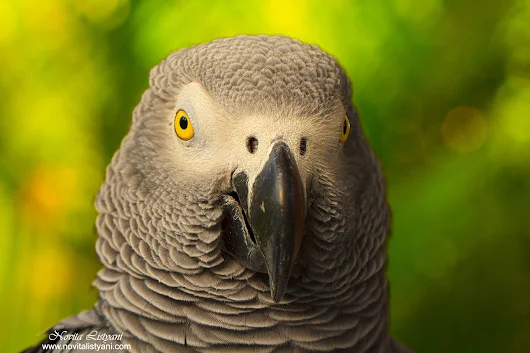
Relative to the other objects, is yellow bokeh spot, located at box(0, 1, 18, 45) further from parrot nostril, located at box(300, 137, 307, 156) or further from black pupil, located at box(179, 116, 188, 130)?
parrot nostril, located at box(300, 137, 307, 156)

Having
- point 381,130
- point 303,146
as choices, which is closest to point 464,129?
point 381,130

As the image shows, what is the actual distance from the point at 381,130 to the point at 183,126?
108 centimetres

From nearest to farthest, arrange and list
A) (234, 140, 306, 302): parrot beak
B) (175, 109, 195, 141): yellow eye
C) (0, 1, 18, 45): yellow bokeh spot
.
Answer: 1. (234, 140, 306, 302): parrot beak
2. (175, 109, 195, 141): yellow eye
3. (0, 1, 18, 45): yellow bokeh spot

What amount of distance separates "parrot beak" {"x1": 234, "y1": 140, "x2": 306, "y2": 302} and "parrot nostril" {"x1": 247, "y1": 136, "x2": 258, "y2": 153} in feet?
0.12

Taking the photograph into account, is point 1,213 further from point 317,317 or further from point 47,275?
point 317,317

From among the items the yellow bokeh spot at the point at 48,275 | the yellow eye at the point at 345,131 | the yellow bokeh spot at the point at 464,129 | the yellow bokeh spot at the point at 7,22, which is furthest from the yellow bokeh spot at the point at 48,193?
Answer: the yellow bokeh spot at the point at 464,129

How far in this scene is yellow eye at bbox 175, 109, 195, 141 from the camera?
97cm

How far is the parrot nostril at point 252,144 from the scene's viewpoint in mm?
850

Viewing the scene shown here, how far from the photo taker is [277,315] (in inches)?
39.0

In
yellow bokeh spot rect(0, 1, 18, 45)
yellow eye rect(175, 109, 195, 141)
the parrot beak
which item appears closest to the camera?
the parrot beak

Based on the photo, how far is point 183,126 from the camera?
98 cm

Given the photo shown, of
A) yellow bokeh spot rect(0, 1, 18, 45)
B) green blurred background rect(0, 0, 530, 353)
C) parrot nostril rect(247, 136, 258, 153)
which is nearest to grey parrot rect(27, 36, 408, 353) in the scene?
parrot nostril rect(247, 136, 258, 153)

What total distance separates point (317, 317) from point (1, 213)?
1.37 meters

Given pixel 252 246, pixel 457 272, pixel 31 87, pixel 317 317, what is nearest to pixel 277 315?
pixel 317 317
